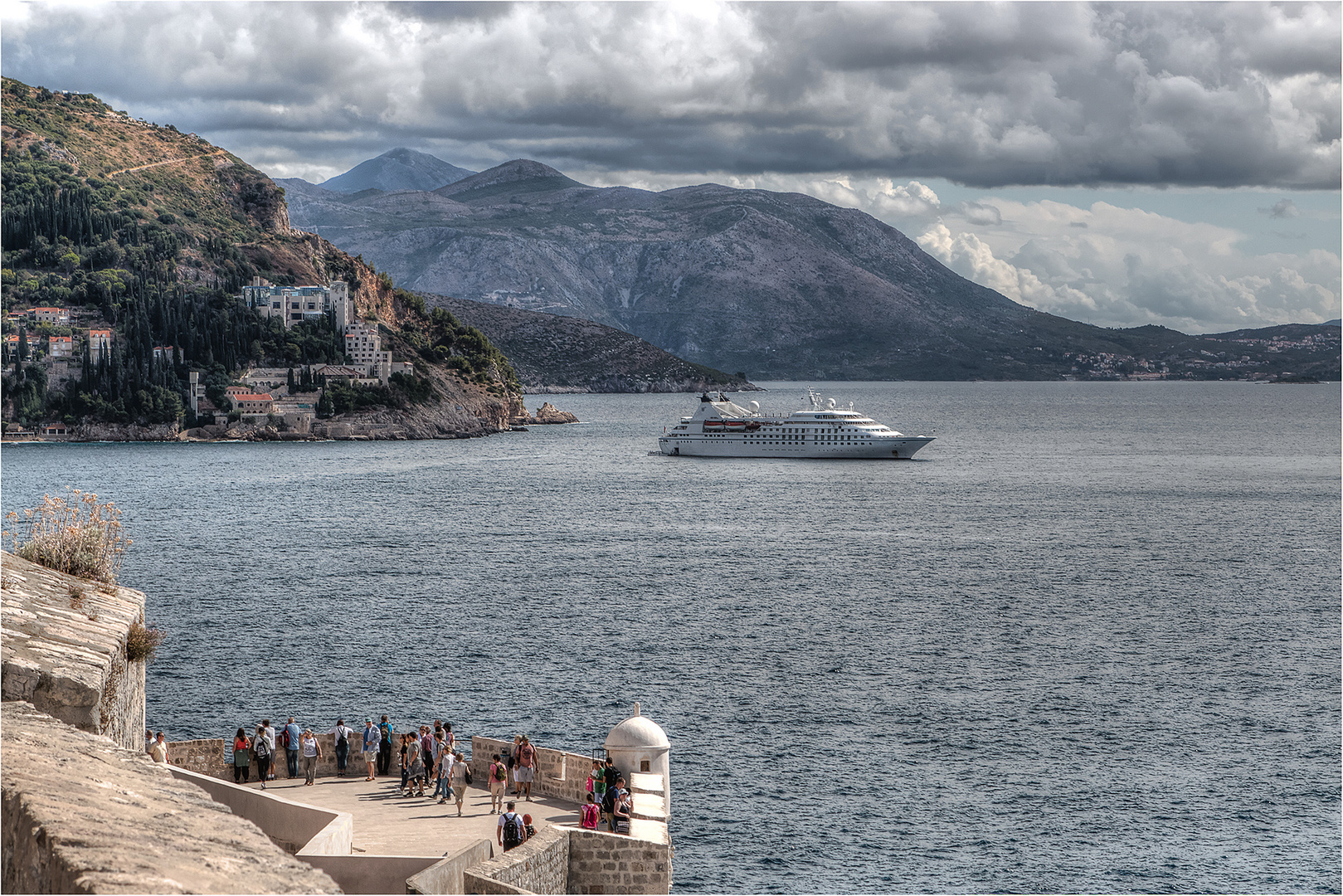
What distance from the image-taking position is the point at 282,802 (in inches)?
765

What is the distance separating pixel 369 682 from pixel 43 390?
401ft

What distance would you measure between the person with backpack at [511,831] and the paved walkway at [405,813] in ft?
0.61

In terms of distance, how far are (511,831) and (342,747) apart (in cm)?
538

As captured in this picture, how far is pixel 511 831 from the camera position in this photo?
1964 cm

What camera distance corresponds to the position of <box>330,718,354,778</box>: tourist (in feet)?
77.2

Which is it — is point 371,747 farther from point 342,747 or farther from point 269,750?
point 269,750

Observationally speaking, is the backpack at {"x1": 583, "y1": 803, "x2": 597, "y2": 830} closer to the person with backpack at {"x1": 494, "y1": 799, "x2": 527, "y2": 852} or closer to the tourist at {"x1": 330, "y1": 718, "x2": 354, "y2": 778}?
the person with backpack at {"x1": 494, "y1": 799, "x2": 527, "y2": 852}

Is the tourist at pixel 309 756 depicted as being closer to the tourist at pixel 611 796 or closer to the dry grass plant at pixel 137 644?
the dry grass plant at pixel 137 644

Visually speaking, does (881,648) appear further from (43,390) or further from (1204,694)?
(43,390)

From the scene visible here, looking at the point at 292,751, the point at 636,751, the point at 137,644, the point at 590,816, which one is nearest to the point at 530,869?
the point at 590,816

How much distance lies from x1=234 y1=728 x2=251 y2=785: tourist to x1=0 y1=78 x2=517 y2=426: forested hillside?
131 meters

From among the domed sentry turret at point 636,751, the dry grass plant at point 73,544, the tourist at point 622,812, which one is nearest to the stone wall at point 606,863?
the tourist at point 622,812

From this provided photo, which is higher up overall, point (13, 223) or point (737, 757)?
point (13, 223)

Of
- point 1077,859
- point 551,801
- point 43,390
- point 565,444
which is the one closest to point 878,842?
point 1077,859
